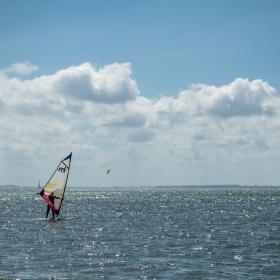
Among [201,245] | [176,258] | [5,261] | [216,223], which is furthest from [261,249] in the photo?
[216,223]

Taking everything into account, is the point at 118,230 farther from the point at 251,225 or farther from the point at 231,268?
the point at 231,268

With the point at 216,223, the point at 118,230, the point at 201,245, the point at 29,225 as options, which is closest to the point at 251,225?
the point at 216,223

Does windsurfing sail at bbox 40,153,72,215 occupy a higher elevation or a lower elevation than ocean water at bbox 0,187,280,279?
higher

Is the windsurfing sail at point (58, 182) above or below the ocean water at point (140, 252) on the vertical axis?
above

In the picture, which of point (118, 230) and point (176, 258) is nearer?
point (176, 258)

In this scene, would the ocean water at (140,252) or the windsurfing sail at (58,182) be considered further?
the windsurfing sail at (58,182)

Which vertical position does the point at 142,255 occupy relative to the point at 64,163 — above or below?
below

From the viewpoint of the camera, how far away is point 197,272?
29.5m

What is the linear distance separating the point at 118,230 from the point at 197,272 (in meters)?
23.8

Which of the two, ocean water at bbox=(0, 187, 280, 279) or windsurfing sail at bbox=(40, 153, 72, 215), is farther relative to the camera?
windsurfing sail at bbox=(40, 153, 72, 215)

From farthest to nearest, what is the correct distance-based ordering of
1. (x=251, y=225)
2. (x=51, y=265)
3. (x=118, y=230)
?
(x=251, y=225) < (x=118, y=230) < (x=51, y=265)

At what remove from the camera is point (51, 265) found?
103ft

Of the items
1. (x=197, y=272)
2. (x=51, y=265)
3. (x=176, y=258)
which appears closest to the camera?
(x=197, y=272)

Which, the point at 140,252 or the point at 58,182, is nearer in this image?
the point at 140,252
